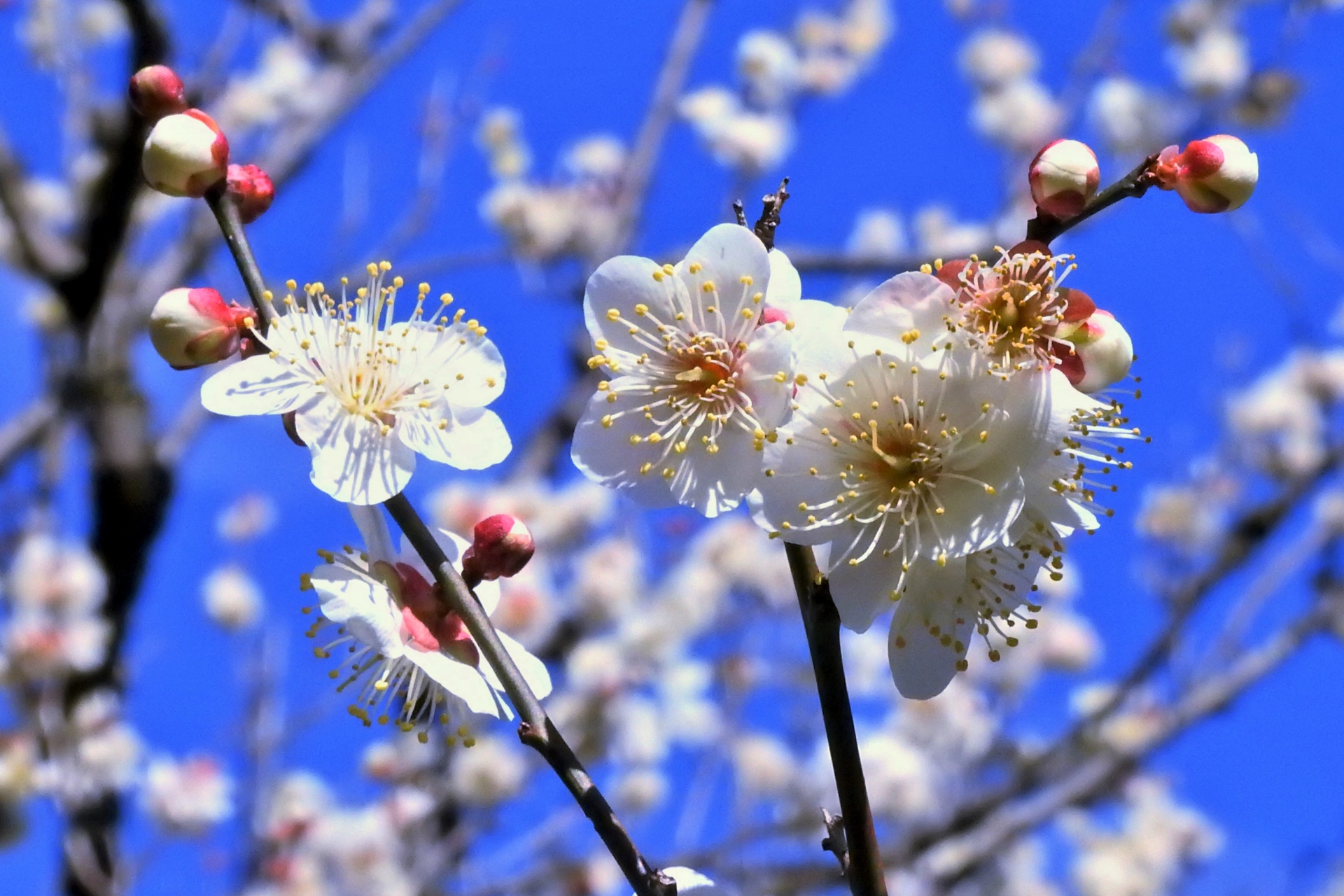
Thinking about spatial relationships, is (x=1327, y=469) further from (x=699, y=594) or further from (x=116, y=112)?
(x=116, y=112)

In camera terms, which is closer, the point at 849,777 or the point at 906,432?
the point at 849,777

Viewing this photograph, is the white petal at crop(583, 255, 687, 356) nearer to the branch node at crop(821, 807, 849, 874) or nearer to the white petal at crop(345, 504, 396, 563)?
the white petal at crop(345, 504, 396, 563)

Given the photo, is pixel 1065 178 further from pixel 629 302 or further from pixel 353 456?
pixel 353 456

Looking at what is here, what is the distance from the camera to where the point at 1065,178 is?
0.87 m

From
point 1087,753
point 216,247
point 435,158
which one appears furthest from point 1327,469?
point 216,247

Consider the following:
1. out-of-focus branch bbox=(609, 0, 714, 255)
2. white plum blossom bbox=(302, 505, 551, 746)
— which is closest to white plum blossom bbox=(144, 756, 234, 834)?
out-of-focus branch bbox=(609, 0, 714, 255)

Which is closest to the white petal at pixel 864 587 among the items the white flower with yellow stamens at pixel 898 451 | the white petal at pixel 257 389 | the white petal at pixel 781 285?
the white flower with yellow stamens at pixel 898 451

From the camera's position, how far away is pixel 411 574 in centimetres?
93

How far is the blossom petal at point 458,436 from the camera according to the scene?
0.97 metres

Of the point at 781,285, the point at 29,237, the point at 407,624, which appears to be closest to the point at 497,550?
the point at 407,624

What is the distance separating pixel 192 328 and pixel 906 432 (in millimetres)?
536

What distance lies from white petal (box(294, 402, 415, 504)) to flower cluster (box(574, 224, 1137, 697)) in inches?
5.9

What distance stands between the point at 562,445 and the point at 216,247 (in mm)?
1356

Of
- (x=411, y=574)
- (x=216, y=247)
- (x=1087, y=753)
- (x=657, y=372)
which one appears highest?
(x=216, y=247)
